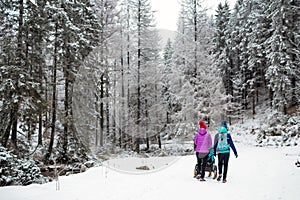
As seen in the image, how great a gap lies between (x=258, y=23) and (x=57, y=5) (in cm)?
2227

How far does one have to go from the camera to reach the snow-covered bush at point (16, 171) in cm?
819

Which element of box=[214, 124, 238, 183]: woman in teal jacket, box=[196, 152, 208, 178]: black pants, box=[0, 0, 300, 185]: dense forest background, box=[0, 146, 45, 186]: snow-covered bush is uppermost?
box=[0, 0, 300, 185]: dense forest background

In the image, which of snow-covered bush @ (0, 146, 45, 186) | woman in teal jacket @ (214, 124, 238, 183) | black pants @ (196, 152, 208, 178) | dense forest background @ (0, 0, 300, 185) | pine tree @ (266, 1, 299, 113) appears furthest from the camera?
pine tree @ (266, 1, 299, 113)

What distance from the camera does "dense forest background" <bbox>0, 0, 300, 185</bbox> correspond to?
10.8 metres

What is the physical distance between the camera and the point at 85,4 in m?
16.6

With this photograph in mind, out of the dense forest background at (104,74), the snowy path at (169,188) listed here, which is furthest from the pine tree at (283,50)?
the snowy path at (169,188)

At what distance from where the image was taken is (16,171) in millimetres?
8586

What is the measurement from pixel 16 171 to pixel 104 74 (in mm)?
12112

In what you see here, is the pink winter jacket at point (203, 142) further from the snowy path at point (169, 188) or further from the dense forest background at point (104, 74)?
the dense forest background at point (104, 74)

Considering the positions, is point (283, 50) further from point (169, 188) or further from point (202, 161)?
point (169, 188)

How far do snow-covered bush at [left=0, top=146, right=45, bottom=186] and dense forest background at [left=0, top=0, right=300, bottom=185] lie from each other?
4 cm

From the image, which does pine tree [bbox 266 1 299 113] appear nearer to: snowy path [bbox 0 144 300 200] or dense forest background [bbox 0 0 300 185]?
dense forest background [bbox 0 0 300 185]

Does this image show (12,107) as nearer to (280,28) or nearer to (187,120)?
(187,120)

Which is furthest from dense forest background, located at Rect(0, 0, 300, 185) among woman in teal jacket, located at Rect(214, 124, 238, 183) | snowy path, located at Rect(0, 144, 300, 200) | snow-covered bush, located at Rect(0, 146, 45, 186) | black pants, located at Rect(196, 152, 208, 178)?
woman in teal jacket, located at Rect(214, 124, 238, 183)
